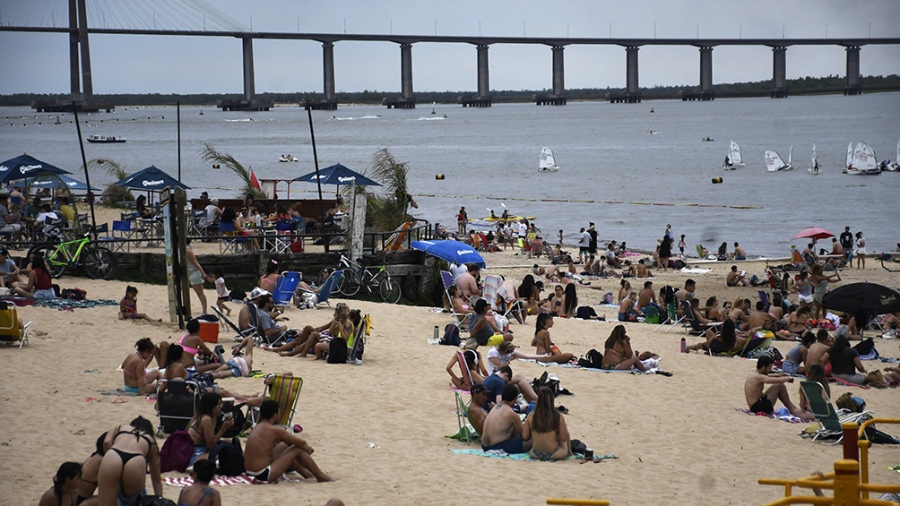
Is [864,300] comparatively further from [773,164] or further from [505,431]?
[773,164]

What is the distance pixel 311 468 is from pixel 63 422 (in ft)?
7.53

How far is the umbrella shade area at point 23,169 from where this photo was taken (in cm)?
2080

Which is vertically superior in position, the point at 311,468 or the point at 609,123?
the point at 609,123

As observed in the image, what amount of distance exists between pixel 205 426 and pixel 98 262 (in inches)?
328

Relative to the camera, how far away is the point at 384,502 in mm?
6828

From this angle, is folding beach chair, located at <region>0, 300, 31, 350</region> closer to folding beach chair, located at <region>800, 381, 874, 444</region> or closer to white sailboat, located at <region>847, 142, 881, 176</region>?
folding beach chair, located at <region>800, 381, 874, 444</region>

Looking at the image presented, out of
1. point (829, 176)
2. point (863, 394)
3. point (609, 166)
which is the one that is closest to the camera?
point (863, 394)

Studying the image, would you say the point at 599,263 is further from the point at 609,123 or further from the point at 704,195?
the point at 609,123

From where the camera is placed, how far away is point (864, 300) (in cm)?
Result: 1352

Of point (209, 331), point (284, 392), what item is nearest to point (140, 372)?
point (284, 392)

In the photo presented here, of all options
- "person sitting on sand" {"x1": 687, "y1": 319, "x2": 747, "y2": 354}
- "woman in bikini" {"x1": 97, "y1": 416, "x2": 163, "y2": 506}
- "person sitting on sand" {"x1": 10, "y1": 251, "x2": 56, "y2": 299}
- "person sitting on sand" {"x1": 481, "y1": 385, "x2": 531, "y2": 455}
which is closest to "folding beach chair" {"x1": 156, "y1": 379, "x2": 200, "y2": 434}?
"woman in bikini" {"x1": 97, "y1": 416, "x2": 163, "y2": 506}

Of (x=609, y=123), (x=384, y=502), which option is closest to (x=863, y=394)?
(x=384, y=502)

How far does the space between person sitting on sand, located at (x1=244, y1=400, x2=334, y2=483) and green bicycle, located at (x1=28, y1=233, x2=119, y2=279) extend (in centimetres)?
852

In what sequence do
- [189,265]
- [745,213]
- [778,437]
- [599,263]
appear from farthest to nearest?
1. [745,213]
2. [599,263]
3. [189,265]
4. [778,437]
